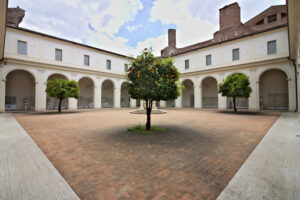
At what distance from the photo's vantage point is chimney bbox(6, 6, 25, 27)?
21870mm

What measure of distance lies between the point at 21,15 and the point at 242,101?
39281 millimetres

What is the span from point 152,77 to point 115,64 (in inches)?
904

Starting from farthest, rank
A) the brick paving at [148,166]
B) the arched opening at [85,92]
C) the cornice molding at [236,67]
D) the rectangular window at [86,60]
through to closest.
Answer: the arched opening at [85,92] → the rectangular window at [86,60] → the cornice molding at [236,67] → the brick paving at [148,166]

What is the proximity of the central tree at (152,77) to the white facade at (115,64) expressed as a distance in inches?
718

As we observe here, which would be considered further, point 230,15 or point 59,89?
point 230,15

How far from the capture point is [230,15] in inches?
1042

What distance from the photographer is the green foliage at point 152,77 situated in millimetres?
6113

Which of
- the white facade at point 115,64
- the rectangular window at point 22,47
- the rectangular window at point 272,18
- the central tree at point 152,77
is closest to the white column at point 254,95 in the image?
the white facade at point 115,64

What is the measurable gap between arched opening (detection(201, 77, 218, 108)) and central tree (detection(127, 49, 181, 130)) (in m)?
23.3

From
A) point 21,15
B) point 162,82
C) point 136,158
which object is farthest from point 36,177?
point 21,15

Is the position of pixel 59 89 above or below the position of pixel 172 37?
below

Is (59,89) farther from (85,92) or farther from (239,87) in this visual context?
(239,87)

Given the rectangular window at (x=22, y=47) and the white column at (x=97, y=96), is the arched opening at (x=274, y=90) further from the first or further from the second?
the rectangular window at (x=22, y=47)

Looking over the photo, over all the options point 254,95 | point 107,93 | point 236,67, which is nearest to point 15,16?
point 107,93
